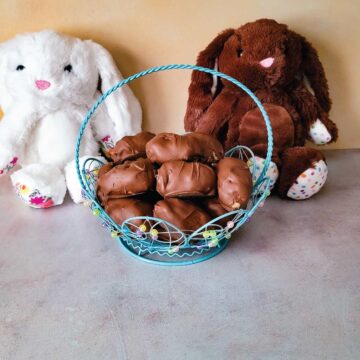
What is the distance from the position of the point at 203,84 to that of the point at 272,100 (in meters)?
0.18

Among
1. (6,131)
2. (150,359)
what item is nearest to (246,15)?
(6,131)

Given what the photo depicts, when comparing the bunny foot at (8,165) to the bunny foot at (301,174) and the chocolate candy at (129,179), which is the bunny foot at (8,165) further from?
the bunny foot at (301,174)

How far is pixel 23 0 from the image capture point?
1.00 metres

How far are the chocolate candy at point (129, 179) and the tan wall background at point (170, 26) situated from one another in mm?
458

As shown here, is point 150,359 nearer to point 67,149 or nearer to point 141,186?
point 141,186

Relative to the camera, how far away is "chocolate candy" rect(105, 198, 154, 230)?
27.3 inches

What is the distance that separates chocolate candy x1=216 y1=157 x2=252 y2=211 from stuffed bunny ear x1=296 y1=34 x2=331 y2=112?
0.48 metres

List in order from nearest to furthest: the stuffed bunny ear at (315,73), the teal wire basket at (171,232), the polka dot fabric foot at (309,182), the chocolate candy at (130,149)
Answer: the teal wire basket at (171,232) < the chocolate candy at (130,149) < the polka dot fabric foot at (309,182) < the stuffed bunny ear at (315,73)

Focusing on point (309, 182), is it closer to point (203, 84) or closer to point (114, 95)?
point (203, 84)

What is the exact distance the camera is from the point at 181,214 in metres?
0.67

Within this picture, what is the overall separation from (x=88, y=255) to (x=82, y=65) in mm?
469

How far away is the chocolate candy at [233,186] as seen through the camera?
0.67m

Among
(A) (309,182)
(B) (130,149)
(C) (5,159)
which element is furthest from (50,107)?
(A) (309,182)

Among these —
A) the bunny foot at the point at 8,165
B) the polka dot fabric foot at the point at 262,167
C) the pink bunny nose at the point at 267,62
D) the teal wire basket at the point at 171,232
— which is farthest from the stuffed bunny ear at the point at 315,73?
the bunny foot at the point at 8,165
